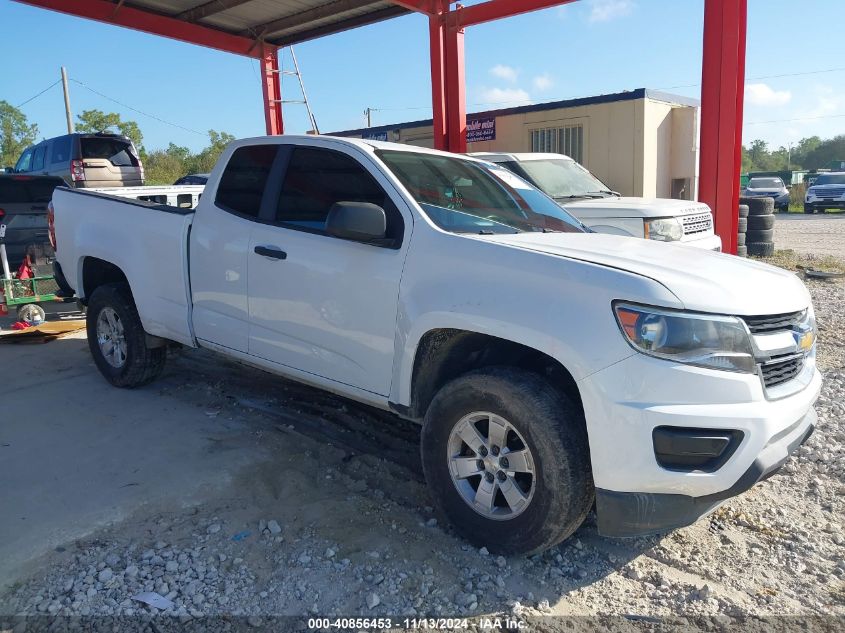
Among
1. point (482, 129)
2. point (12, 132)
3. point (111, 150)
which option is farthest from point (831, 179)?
point (12, 132)

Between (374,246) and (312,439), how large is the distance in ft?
5.08

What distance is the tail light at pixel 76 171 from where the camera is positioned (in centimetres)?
1317

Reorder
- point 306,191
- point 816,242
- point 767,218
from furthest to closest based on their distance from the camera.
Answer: point 816,242, point 767,218, point 306,191

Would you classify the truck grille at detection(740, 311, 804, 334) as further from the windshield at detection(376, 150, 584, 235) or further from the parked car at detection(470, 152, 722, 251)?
the parked car at detection(470, 152, 722, 251)

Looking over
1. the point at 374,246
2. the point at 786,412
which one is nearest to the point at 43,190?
the point at 374,246

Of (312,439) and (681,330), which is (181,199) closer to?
(312,439)

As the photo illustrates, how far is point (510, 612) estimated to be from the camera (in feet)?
9.23

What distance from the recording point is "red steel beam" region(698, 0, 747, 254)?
10.1 metres

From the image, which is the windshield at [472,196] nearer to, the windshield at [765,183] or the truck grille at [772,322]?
the truck grille at [772,322]

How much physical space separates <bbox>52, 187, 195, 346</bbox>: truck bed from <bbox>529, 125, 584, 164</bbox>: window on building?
13518mm

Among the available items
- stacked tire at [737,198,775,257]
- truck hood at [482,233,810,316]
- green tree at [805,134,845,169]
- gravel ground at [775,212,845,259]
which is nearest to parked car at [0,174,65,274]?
truck hood at [482,233,810,316]

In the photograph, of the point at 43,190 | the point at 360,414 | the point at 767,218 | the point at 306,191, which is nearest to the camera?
the point at 306,191

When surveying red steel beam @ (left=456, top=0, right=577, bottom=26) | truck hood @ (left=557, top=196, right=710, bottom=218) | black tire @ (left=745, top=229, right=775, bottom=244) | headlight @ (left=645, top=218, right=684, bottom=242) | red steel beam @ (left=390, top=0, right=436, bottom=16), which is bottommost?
black tire @ (left=745, top=229, right=775, bottom=244)

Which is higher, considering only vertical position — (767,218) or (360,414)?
(767,218)
